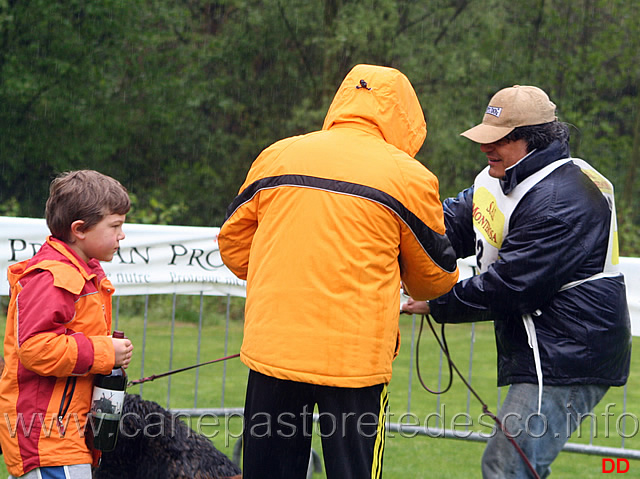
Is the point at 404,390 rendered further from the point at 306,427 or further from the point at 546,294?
the point at 306,427

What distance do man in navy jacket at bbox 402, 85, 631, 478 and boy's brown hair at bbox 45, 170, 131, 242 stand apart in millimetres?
1446

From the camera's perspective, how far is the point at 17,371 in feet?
9.29

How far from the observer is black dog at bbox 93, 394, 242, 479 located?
3506 millimetres

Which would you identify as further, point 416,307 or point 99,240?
point 416,307

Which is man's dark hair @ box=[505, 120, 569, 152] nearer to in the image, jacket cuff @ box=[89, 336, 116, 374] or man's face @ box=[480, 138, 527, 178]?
man's face @ box=[480, 138, 527, 178]

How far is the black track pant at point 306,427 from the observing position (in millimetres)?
2861

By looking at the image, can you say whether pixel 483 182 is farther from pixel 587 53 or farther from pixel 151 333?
pixel 587 53

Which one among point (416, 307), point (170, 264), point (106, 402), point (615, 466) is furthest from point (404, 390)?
point (106, 402)

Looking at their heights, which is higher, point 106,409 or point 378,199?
point 378,199

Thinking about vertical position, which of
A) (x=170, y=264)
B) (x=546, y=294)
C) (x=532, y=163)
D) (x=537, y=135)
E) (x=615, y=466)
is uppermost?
(x=537, y=135)

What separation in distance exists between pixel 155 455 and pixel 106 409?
74 cm

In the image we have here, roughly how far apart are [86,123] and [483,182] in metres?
16.1

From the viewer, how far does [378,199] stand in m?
2.77

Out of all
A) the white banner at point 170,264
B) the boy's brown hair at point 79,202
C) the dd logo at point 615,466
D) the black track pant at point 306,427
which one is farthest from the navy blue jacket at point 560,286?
the dd logo at point 615,466
